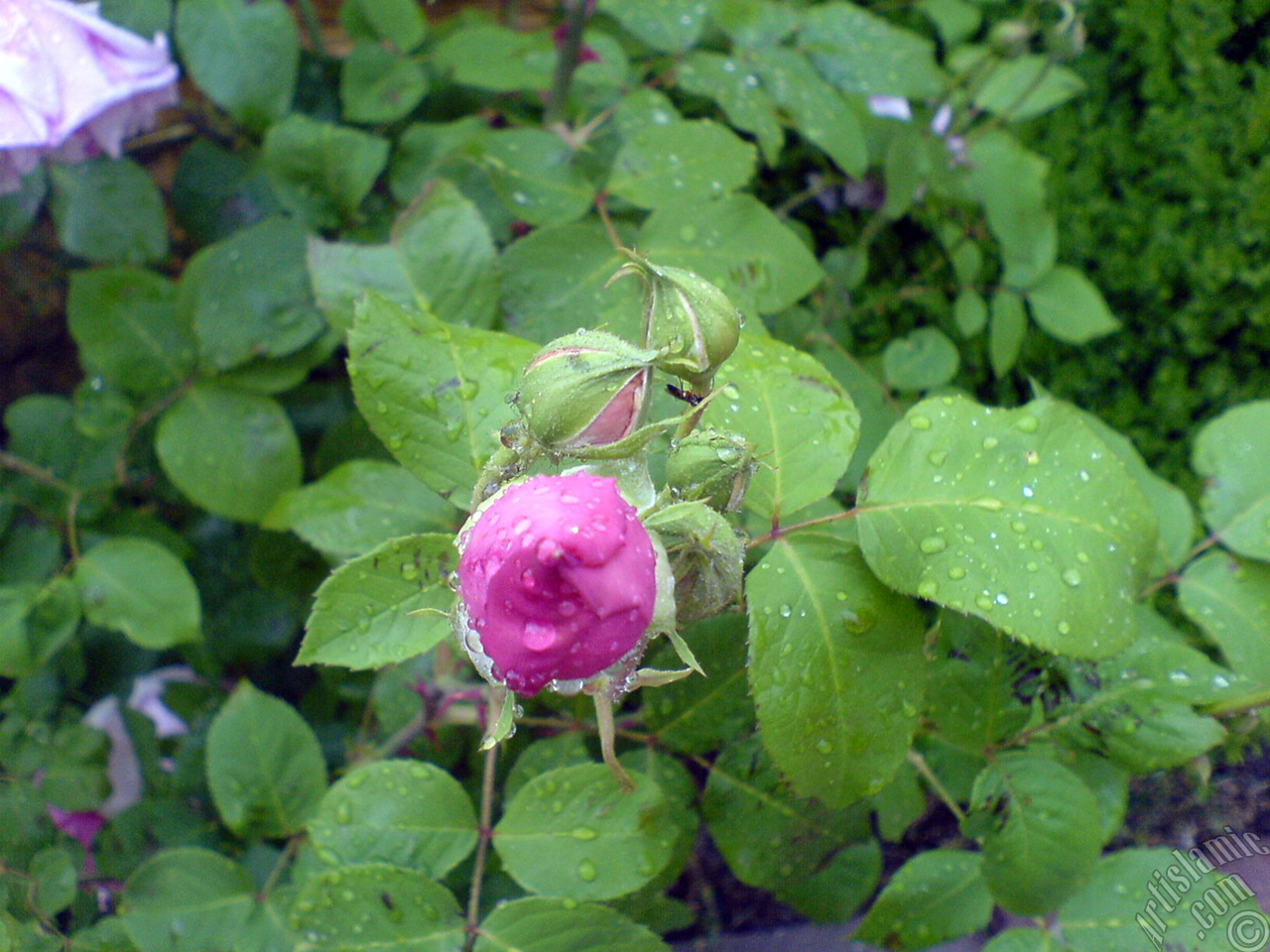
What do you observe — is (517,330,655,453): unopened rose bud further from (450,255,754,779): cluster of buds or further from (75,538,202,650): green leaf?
(75,538,202,650): green leaf

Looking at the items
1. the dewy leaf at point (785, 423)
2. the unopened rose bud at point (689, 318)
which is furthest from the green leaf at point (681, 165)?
the unopened rose bud at point (689, 318)

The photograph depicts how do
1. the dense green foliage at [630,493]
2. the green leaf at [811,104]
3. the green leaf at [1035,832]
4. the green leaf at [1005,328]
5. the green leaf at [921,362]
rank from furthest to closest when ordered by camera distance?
the green leaf at [1005,328] < the green leaf at [921,362] < the green leaf at [811,104] < the green leaf at [1035,832] < the dense green foliage at [630,493]

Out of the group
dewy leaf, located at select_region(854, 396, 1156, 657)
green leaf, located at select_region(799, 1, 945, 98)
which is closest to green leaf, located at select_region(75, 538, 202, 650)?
dewy leaf, located at select_region(854, 396, 1156, 657)

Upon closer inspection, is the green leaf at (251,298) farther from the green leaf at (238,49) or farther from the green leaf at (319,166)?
the green leaf at (238,49)

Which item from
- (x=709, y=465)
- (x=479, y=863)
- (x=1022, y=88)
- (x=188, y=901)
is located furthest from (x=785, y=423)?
(x=1022, y=88)

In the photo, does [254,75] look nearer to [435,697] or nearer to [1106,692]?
[435,697]

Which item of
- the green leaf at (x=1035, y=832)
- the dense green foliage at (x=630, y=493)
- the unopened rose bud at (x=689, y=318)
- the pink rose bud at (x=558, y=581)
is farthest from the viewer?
the green leaf at (x=1035, y=832)

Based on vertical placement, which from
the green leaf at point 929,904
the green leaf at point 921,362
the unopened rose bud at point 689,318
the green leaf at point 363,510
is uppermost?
the unopened rose bud at point 689,318
